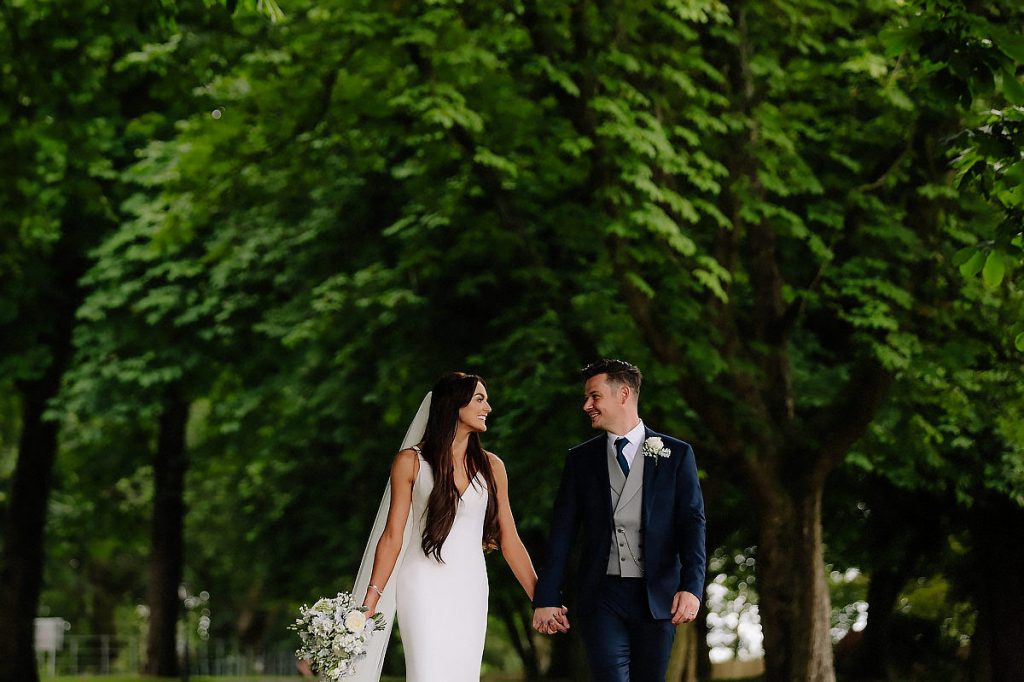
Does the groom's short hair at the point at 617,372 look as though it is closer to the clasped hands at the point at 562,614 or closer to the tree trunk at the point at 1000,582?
the clasped hands at the point at 562,614

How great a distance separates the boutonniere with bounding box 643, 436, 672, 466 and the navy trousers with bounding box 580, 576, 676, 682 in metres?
0.57

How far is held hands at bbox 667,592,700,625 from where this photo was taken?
269 inches

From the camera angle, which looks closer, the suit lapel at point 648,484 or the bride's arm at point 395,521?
the suit lapel at point 648,484

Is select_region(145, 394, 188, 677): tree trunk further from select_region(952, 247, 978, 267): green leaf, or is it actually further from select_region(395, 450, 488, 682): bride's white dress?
select_region(952, 247, 978, 267): green leaf

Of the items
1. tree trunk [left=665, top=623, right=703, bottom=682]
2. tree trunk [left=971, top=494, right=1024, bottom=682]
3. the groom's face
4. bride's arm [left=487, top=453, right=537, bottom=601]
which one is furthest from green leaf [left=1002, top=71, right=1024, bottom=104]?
tree trunk [left=971, top=494, right=1024, bottom=682]

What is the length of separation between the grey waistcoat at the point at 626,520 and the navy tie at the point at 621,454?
0.02m

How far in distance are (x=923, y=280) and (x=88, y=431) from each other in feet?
47.4

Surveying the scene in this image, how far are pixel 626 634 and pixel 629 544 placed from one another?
416 mm

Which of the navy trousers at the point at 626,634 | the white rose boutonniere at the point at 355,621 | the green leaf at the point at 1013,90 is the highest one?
the green leaf at the point at 1013,90

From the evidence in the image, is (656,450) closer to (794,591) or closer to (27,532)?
(794,591)

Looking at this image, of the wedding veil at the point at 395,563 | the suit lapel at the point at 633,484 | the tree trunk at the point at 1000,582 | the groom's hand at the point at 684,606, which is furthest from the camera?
the tree trunk at the point at 1000,582

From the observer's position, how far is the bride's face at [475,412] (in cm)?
742

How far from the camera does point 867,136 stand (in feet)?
54.8

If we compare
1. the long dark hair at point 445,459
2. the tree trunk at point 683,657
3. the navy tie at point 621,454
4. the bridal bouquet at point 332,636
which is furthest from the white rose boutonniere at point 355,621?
the tree trunk at point 683,657
